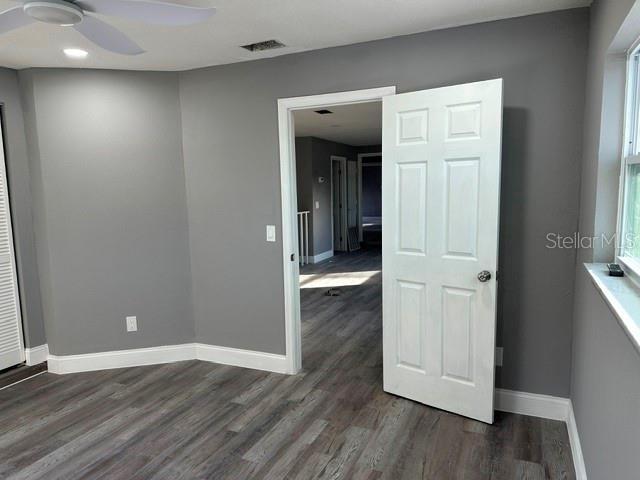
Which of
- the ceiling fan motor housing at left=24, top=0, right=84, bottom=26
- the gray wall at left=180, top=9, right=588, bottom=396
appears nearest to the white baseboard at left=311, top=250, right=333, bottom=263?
the gray wall at left=180, top=9, right=588, bottom=396

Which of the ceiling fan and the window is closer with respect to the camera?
the ceiling fan

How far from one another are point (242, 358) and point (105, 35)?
2.47m

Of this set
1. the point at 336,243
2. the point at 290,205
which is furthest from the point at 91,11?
the point at 336,243

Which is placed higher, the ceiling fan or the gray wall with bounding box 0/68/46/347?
the ceiling fan

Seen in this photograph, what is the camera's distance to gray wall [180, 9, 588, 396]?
2.43 m

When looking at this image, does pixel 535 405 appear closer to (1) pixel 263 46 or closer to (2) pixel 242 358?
(2) pixel 242 358

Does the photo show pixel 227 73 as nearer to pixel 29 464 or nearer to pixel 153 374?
pixel 153 374

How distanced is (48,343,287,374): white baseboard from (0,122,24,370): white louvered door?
326mm

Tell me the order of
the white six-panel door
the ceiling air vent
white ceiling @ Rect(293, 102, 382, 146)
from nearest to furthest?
the white six-panel door
the ceiling air vent
white ceiling @ Rect(293, 102, 382, 146)

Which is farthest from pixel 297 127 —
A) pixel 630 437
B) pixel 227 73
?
pixel 630 437

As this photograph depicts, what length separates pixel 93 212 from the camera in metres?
3.38

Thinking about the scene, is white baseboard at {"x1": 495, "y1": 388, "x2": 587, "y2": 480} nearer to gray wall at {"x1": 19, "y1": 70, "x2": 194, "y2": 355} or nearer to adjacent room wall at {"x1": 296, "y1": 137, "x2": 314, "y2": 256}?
gray wall at {"x1": 19, "y1": 70, "x2": 194, "y2": 355}

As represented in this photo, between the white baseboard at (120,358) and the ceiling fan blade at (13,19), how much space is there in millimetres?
2514

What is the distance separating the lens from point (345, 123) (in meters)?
6.59
